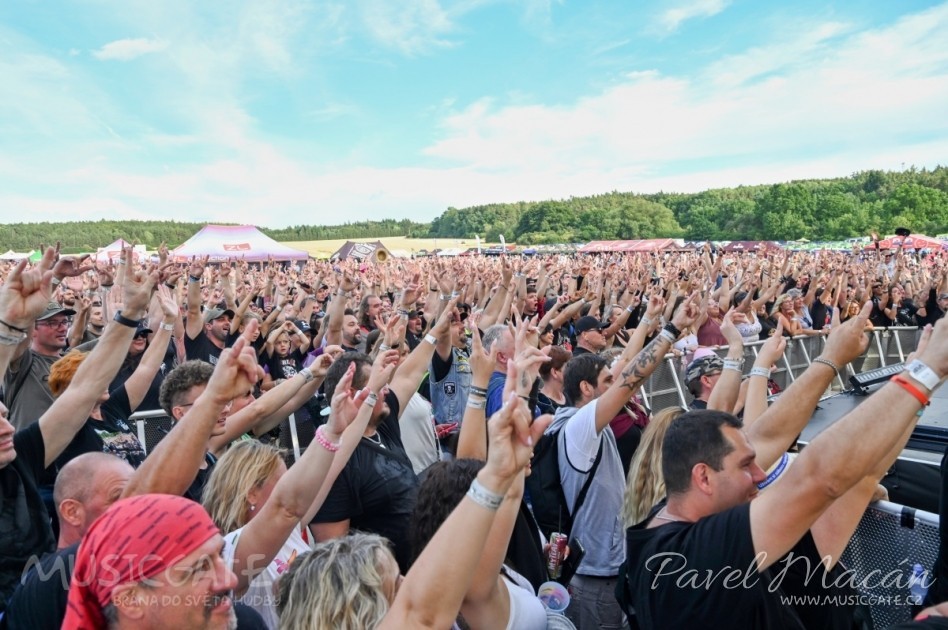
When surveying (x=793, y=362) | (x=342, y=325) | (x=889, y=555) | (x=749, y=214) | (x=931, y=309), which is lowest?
(x=793, y=362)

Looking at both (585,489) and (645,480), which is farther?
(585,489)

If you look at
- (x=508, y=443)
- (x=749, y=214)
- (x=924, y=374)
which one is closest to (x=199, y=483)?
(x=508, y=443)

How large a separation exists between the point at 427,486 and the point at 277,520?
0.56 meters

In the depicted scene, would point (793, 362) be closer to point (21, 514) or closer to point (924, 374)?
point (924, 374)

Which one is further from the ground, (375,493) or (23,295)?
(23,295)

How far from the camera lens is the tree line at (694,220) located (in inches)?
2662

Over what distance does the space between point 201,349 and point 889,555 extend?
6.32 metres

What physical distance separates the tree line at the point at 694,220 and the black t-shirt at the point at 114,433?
185 feet

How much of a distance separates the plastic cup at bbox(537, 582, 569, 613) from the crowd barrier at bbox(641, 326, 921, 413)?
458cm

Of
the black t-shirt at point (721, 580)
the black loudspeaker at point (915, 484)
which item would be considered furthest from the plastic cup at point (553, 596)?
the black loudspeaker at point (915, 484)

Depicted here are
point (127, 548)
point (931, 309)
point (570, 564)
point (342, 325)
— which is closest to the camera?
point (127, 548)

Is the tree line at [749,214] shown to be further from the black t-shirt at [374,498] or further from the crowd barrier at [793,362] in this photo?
the black t-shirt at [374,498]

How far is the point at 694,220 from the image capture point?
93.9 metres

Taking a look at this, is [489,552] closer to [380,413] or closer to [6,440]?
[380,413]
